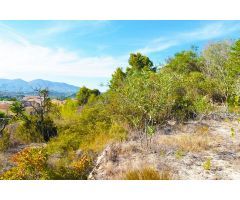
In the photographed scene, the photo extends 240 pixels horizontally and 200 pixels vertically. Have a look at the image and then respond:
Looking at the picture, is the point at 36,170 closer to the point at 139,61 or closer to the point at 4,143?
the point at 4,143

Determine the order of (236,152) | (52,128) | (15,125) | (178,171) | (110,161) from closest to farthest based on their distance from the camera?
(178,171) → (110,161) → (236,152) → (52,128) → (15,125)

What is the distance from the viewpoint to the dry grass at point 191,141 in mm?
10516

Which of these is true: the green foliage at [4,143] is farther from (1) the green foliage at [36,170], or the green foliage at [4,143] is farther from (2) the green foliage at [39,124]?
(1) the green foliage at [36,170]

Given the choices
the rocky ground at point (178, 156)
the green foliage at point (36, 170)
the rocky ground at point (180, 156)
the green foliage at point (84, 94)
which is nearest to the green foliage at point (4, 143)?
the rocky ground at point (178, 156)

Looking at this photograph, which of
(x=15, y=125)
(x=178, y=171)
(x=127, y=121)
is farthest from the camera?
(x=15, y=125)

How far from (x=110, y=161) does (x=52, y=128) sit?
10919mm

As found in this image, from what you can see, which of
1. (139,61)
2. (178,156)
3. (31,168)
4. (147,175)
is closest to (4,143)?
(31,168)

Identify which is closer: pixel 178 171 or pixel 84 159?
pixel 178 171

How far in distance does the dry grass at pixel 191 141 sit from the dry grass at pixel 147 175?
9.71 ft

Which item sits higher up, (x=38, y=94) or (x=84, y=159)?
(x=38, y=94)

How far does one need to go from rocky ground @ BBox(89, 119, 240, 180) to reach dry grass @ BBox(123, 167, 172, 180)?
9.1 inches

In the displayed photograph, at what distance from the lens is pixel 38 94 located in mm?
21172
